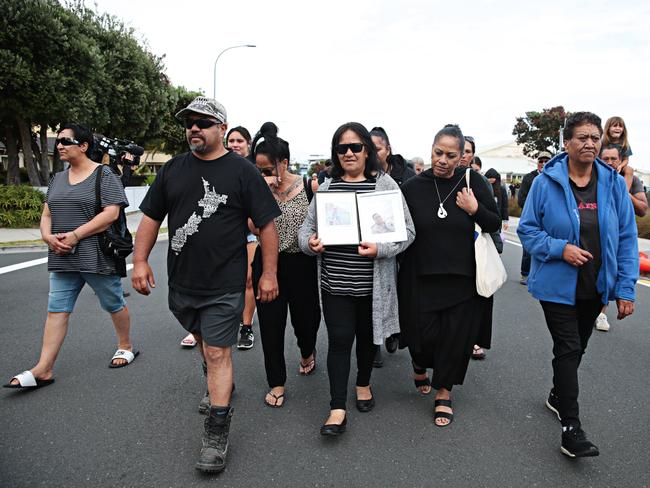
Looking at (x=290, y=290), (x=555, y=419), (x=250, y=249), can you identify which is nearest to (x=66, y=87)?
(x=250, y=249)

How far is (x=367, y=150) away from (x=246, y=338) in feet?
7.82

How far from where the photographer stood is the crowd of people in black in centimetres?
280

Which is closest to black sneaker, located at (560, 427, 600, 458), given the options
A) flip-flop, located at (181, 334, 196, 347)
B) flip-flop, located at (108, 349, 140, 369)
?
flip-flop, located at (181, 334, 196, 347)

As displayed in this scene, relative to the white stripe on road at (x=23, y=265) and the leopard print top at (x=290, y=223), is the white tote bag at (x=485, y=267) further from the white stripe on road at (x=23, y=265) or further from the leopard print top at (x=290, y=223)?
the white stripe on road at (x=23, y=265)

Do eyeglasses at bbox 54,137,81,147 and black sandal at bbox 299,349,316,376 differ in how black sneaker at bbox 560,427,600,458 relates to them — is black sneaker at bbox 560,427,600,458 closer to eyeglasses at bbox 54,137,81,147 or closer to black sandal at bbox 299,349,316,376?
black sandal at bbox 299,349,316,376

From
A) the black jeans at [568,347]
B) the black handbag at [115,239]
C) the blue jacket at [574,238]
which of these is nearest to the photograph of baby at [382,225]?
the blue jacket at [574,238]

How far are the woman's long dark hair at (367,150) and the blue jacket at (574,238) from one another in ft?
3.43

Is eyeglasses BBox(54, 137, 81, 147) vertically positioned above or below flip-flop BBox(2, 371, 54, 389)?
above

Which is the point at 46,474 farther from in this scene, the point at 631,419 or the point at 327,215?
the point at 631,419

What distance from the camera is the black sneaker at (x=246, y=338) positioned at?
463 cm

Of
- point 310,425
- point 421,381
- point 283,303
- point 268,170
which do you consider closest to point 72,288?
point 283,303

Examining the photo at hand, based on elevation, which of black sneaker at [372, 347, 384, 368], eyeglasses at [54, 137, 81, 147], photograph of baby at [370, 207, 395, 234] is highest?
eyeglasses at [54, 137, 81, 147]

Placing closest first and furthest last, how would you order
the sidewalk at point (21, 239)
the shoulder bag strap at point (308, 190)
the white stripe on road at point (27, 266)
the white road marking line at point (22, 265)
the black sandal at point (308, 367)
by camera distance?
the shoulder bag strap at point (308, 190)
the black sandal at point (308, 367)
the white stripe on road at point (27, 266)
the white road marking line at point (22, 265)
the sidewalk at point (21, 239)

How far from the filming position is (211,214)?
108 inches
